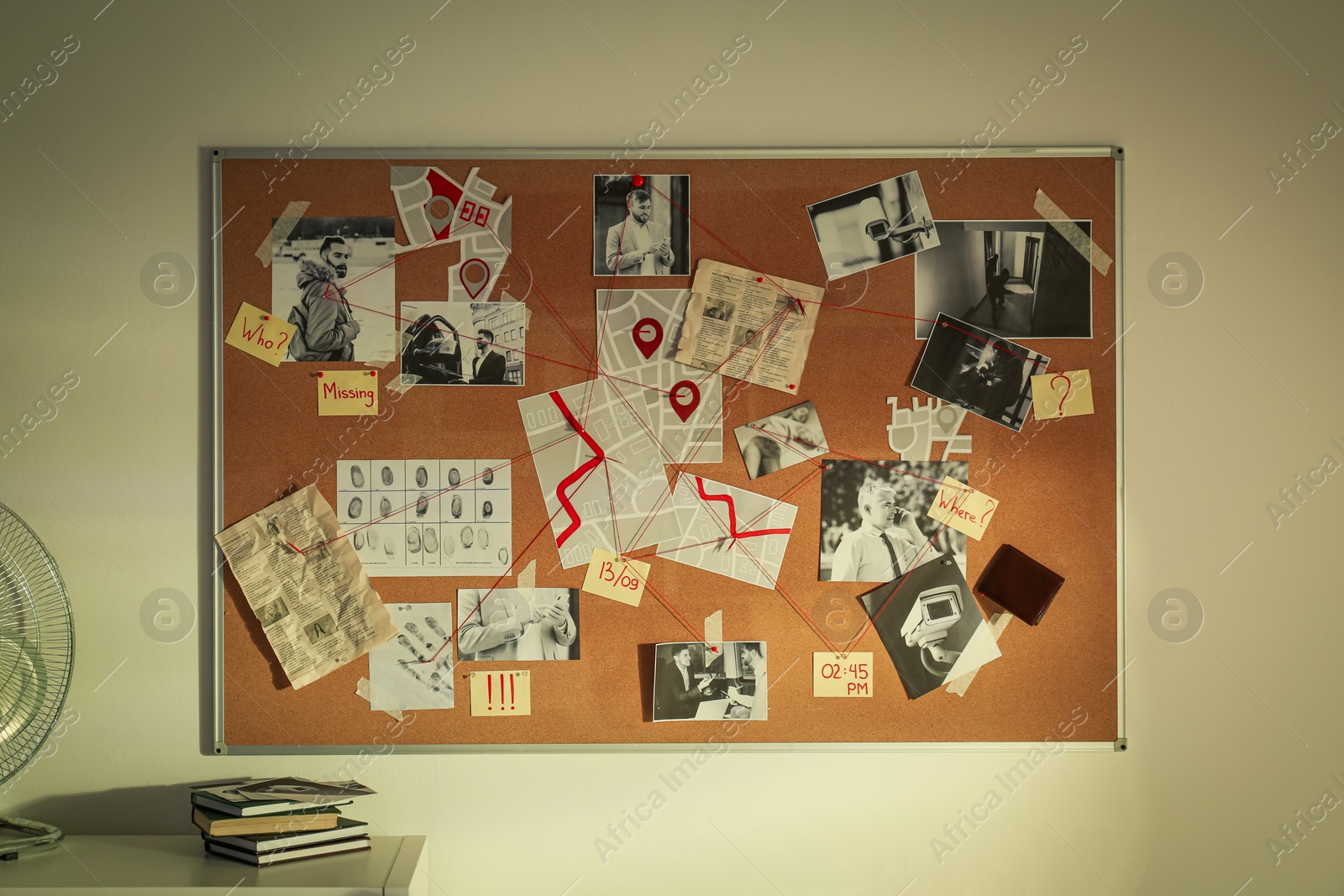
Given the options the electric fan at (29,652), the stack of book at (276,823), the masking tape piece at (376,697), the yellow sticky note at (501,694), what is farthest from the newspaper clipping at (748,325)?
the electric fan at (29,652)

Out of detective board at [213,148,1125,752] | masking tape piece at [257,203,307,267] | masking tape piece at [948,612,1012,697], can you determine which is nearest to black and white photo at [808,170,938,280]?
detective board at [213,148,1125,752]

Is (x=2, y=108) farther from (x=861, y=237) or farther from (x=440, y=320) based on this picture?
(x=861, y=237)

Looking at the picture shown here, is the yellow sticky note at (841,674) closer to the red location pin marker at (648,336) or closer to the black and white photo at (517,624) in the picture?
the black and white photo at (517,624)

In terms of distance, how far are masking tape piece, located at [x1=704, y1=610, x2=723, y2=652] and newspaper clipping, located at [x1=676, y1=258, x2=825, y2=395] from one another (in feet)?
1.57

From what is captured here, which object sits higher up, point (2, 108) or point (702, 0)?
point (702, 0)

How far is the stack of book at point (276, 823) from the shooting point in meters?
1.49

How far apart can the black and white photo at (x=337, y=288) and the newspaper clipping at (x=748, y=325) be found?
609 millimetres

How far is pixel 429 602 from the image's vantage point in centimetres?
168

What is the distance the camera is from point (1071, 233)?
5.58 feet

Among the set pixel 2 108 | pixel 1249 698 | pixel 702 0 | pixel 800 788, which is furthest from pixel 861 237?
pixel 2 108

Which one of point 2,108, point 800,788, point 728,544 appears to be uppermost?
point 2,108

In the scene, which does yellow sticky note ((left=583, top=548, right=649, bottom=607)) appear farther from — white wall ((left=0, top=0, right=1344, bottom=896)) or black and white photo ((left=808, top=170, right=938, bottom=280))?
black and white photo ((left=808, top=170, right=938, bottom=280))

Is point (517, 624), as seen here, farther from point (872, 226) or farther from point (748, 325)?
point (872, 226)

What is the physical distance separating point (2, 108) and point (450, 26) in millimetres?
916
